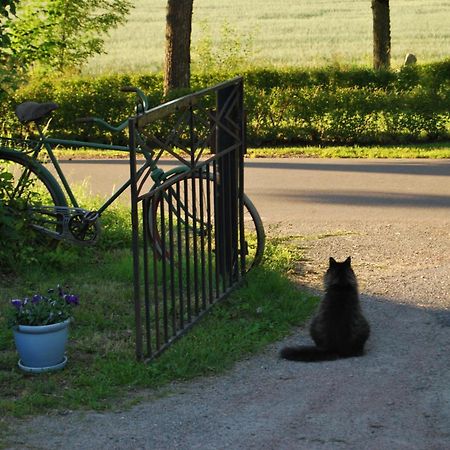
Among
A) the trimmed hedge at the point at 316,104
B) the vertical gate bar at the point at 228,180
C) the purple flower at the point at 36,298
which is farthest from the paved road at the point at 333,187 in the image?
the purple flower at the point at 36,298

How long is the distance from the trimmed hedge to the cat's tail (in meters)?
11.8

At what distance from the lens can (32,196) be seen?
9.50 m

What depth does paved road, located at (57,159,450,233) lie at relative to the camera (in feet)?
38.3

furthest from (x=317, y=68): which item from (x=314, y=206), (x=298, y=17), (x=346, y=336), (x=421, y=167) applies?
(x=298, y=17)

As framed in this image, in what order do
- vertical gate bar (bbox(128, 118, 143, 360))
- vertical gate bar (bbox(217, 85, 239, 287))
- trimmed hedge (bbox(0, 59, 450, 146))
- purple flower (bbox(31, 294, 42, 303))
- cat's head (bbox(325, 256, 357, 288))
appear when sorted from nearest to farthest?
vertical gate bar (bbox(128, 118, 143, 360)) < purple flower (bbox(31, 294, 42, 303)) < cat's head (bbox(325, 256, 357, 288)) < vertical gate bar (bbox(217, 85, 239, 287)) < trimmed hedge (bbox(0, 59, 450, 146))

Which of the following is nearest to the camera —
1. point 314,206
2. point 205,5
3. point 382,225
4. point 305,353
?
point 305,353

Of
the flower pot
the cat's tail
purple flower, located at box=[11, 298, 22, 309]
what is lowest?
the cat's tail

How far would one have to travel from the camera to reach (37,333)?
644 centimetres

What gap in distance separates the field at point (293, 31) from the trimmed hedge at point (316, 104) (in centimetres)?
1178

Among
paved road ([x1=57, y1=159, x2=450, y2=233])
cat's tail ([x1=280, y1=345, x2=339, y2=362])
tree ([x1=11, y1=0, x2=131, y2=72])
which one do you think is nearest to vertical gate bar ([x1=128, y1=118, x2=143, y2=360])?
cat's tail ([x1=280, y1=345, x2=339, y2=362])

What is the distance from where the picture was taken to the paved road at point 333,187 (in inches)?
459

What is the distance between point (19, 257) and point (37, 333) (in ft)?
8.74

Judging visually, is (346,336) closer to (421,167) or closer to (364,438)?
(364,438)

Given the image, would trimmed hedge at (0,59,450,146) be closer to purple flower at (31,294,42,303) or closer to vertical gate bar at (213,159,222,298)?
vertical gate bar at (213,159,222,298)
